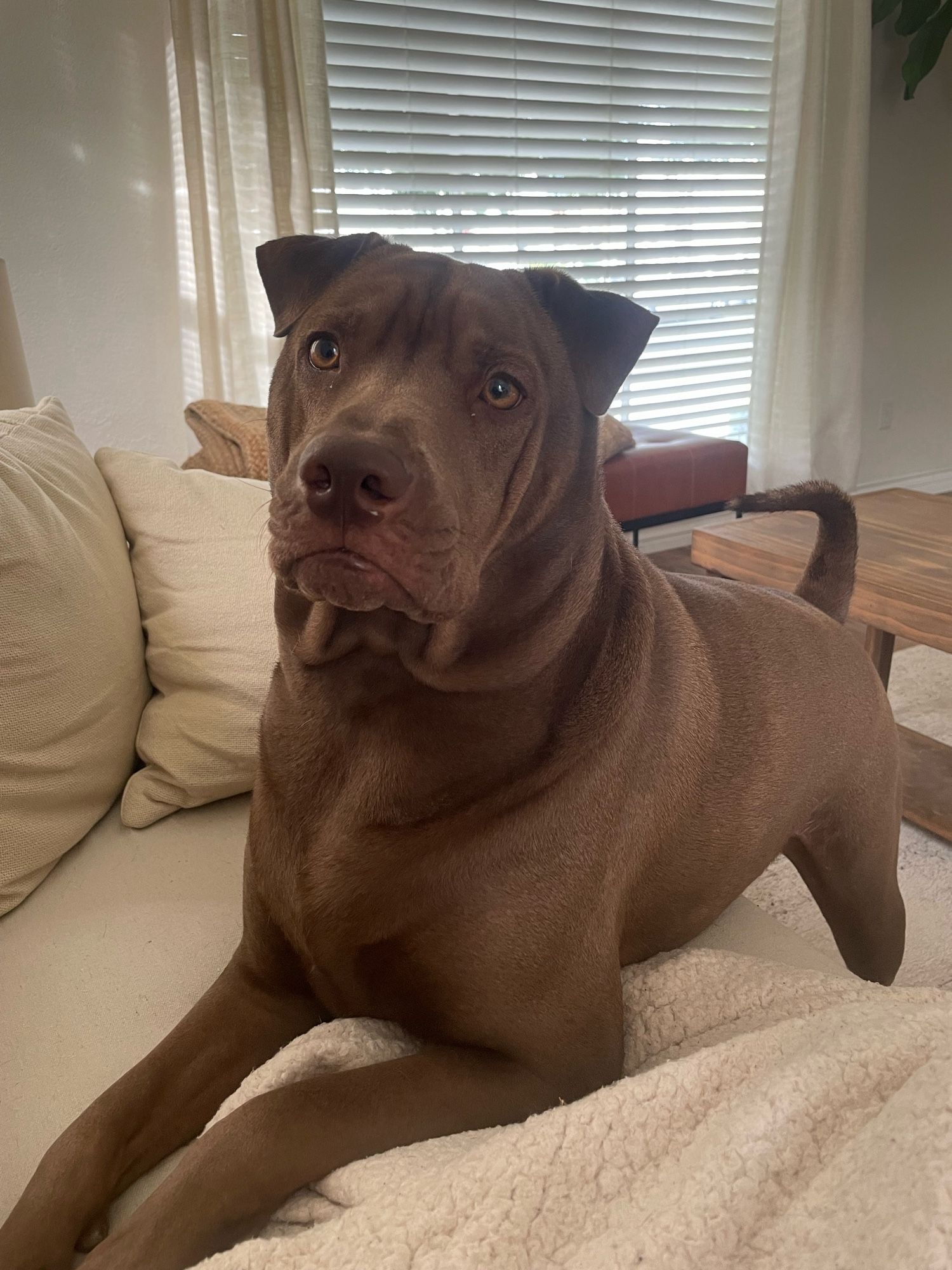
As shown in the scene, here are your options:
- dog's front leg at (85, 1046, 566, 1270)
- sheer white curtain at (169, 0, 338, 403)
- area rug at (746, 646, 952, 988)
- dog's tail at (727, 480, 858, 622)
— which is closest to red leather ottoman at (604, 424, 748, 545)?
sheer white curtain at (169, 0, 338, 403)

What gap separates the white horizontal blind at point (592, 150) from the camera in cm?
343

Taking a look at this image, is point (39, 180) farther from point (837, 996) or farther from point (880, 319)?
point (880, 319)

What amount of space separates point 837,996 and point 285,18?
10.1 ft

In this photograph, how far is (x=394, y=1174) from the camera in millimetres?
720

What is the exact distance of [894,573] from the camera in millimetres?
2127

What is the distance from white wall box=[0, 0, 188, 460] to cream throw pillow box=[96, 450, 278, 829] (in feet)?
5.85

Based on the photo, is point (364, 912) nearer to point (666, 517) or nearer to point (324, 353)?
point (324, 353)

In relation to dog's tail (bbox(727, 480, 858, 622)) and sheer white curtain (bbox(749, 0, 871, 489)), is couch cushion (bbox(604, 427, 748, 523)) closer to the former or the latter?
sheer white curtain (bbox(749, 0, 871, 489))

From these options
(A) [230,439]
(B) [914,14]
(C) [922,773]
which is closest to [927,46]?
(B) [914,14]

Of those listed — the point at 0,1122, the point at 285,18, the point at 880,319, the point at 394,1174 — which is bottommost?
the point at 0,1122

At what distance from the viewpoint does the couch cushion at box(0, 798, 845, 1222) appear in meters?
0.94

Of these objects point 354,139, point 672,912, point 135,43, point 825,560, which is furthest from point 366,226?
point 672,912

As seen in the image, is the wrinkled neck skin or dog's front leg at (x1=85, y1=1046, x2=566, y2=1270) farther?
the wrinkled neck skin

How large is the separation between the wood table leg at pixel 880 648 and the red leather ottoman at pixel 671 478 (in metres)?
1.13
